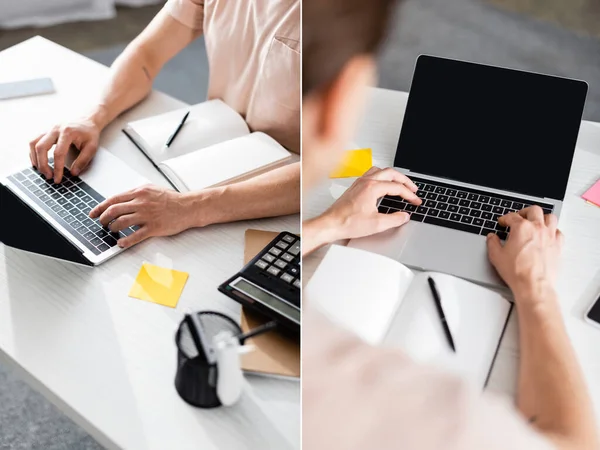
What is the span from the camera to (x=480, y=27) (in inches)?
8.7

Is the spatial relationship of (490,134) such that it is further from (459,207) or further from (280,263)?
(280,263)

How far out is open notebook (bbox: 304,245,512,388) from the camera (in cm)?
14

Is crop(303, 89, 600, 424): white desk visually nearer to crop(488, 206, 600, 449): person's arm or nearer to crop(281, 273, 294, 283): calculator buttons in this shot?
crop(488, 206, 600, 449): person's arm

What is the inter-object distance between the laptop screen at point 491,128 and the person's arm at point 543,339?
0.02 meters

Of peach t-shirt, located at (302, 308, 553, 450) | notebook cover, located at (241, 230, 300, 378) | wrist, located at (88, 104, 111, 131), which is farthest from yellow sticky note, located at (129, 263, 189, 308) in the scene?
peach t-shirt, located at (302, 308, 553, 450)

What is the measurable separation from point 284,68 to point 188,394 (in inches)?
16.8

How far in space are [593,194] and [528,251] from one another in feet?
0.26

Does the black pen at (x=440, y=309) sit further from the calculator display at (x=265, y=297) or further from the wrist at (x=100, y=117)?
the wrist at (x=100, y=117)

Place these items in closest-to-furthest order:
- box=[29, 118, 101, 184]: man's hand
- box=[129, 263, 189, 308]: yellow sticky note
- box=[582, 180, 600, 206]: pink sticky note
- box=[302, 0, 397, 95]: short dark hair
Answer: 1. box=[302, 0, 397, 95]: short dark hair
2. box=[582, 180, 600, 206]: pink sticky note
3. box=[129, 263, 189, 308]: yellow sticky note
4. box=[29, 118, 101, 184]: man's hand

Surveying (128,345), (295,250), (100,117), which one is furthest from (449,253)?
(100,117)

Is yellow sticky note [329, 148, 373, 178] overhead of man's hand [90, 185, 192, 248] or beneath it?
overhead

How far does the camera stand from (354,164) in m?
0.16

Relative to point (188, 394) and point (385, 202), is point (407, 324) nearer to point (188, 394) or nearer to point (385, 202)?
point (385, 202)

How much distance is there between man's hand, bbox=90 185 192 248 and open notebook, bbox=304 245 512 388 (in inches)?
15.4
